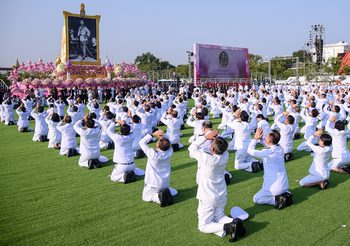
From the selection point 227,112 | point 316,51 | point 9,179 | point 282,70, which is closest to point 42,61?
point 227,112

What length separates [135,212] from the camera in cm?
538

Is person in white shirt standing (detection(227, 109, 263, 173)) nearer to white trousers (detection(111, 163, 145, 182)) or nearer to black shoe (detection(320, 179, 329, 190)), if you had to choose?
black shoe (detection(320, 179, 329, 190))

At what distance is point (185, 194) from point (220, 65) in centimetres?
3017

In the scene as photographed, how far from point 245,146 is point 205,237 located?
3567 mm

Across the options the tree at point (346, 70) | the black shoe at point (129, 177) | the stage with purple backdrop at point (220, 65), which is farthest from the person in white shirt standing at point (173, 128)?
the tree at point (346, 70)

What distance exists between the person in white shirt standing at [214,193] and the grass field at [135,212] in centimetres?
14

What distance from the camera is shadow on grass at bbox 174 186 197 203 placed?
19.4ft

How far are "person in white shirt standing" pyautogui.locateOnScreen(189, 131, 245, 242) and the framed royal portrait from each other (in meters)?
29.1

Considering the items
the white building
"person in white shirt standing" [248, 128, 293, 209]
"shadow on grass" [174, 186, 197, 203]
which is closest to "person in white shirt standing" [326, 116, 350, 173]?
"person in white shirt standing" [248, 128, 293, 209]

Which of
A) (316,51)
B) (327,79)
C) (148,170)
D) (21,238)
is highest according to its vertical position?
(316,51)

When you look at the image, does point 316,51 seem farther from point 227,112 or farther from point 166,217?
point 166,217

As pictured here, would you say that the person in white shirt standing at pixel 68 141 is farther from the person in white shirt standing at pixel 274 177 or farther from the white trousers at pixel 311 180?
the white trousers at pixel 311 180

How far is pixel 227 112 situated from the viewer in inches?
472

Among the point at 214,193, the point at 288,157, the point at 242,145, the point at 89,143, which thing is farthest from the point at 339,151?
the point at 89,143
